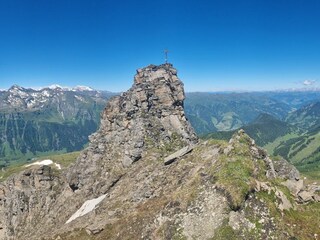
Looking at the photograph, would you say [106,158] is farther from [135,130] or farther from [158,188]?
[158,188]

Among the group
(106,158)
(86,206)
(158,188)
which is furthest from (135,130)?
(158,188)

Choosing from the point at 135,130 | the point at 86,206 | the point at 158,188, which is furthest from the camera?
the point at 135,130

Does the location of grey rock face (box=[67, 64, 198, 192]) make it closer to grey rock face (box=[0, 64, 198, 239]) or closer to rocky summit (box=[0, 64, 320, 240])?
grey rock face (box=[0, 64, 198, 239])

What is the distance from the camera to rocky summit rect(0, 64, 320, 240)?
45281 mm

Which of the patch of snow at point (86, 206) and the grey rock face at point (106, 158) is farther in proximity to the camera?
the grey rock face at point (106, 158)

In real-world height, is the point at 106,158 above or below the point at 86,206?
above

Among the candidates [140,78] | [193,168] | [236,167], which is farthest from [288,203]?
[140,78]

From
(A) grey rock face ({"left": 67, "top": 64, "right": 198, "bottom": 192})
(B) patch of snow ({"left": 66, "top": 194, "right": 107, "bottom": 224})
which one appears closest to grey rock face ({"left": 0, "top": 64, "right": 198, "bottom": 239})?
(A) grey rock face ({"left": 67, "top": 64, "right": 198, "bottom": 192})

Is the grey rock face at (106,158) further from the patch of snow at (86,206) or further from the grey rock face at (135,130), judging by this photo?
the patch of snow at (86,206)

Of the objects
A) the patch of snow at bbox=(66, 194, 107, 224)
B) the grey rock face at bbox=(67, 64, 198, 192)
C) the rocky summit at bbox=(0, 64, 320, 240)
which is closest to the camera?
the rocky summit at bbox=(0, 64, 320, 240)

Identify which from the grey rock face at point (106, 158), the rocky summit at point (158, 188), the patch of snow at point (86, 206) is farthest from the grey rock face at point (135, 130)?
the patch of snow at point (86, 206)

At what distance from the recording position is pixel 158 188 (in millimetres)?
65875

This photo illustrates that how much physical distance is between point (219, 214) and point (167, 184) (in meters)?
21.4

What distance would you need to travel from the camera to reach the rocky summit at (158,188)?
45.3m
